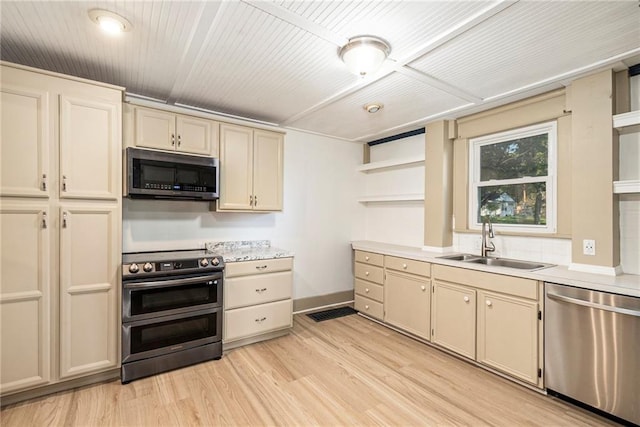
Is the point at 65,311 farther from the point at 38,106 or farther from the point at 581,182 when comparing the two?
the point at 581,182

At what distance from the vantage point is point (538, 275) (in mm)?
2318

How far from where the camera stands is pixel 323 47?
206 centimetres

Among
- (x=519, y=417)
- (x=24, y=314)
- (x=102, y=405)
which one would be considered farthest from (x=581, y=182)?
(x=24, y=314)

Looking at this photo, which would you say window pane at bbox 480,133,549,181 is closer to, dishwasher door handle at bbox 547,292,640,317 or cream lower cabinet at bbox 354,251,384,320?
dishwasher door handle at bbox 547,292,640,317

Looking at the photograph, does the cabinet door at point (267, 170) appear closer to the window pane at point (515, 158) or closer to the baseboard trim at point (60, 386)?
the baseboard trim at point (60, 386)

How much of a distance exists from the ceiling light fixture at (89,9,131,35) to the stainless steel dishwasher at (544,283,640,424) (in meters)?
3.39

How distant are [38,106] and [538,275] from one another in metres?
3.88

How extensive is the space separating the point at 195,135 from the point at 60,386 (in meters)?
2.31

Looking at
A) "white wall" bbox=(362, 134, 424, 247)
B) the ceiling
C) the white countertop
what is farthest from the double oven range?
"white wall" bbox=(362, 134, 424, 247)

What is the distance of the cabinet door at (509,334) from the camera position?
2341 millimetres

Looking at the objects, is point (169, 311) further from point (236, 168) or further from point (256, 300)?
point (236, 168)

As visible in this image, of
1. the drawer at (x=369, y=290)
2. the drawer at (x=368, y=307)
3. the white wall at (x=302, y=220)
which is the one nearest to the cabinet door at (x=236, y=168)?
the white wall at (x=302, y=220)

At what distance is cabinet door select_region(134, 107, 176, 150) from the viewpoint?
8.89 feet

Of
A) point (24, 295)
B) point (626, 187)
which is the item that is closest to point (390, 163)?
point (626, 187)
